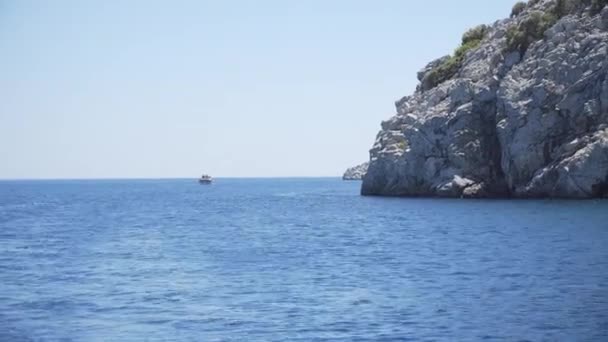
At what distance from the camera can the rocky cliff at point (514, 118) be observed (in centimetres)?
8825

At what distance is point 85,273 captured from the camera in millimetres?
43125

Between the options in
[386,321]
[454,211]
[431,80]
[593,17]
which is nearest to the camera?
[386,321]

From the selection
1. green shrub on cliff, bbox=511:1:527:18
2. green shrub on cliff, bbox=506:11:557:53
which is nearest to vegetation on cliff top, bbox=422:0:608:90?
green shrub on cliff, bbox=506:11:557:53

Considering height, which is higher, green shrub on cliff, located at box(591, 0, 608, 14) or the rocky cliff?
green shrub on cliff, located at box(591, 0, 608, 14)

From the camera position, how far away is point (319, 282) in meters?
38.6

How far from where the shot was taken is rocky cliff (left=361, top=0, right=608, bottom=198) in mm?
88250

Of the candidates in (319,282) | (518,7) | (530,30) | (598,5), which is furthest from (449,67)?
(319,282)

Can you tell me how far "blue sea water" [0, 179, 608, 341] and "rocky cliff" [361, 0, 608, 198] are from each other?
1677 centimetres

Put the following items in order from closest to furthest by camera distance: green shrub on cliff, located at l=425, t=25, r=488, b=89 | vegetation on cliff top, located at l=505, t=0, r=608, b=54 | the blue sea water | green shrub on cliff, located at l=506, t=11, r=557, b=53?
the blue sea water, vegetation on cliff top, located at l=505, t=0, r=608, b=54, green shrub on cliff, located at l=506, t=11, r=557, b=53, green shrub on cliff, located at l=425, t=25, r=488, b=89

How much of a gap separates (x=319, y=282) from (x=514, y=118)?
203 ft

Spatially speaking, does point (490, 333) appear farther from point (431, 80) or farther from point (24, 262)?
point (431, 80)

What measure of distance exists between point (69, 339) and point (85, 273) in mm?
16731

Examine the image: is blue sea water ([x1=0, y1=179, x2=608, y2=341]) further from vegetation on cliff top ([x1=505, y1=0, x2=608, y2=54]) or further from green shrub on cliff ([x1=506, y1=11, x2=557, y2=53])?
vegetation on cliff top ([x1=505, y1=0, x2=608, y2=54])

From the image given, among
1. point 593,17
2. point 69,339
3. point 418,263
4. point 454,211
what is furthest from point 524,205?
point 69,339
